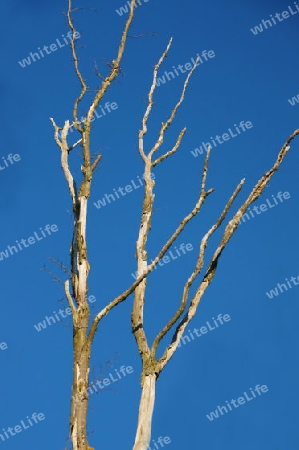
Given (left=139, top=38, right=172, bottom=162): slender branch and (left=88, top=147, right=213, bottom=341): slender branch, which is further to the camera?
(left=139, top=38, right=172, bottom=162): slender branch

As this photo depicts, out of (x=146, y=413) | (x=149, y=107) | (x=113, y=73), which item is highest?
(x=113, y=73)

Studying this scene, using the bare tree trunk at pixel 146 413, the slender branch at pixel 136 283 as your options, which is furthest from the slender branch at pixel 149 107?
the bare tree trunk at pixel 146 413

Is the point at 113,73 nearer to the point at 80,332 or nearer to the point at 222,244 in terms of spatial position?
the point at 222,244

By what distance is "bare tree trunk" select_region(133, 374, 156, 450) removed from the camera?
424 cm

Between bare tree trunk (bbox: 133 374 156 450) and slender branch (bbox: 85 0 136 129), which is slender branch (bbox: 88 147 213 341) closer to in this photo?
bare tree trunk (bbox: 133 374 156 450)

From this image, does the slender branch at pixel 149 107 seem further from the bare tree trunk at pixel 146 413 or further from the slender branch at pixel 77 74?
the bare tree trunk at pixel 146 413

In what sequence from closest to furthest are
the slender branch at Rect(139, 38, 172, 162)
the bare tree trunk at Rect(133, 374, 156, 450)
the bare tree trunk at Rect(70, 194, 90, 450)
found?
Answer: the bare tree trunk at Rect(133, 374, 156, 450) < the bare tree trunk at Rect(70, 194, 90, 450) < the slender branch at Rect(139, 38, 172, 162)

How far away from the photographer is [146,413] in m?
4.31

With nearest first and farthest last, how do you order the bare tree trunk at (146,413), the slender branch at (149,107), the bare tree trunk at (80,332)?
1. the bare tree trunk at (146,413)
2. the bare tree trunk at (80,332)
3. the slender branch at (149,107)

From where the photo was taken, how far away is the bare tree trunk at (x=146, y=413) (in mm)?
4242

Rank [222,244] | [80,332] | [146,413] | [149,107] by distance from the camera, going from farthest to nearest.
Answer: [149,107]
[80,332]
[222,244]
[146,413]

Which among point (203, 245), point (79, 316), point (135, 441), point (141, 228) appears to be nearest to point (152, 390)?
point (135, 441)

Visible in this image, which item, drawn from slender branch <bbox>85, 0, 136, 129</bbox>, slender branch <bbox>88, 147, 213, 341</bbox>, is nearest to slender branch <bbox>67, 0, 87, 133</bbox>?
slender branch <bbox>85, 0, 136, 129</bbox>

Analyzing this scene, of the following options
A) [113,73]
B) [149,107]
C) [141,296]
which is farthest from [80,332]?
[113,73]
